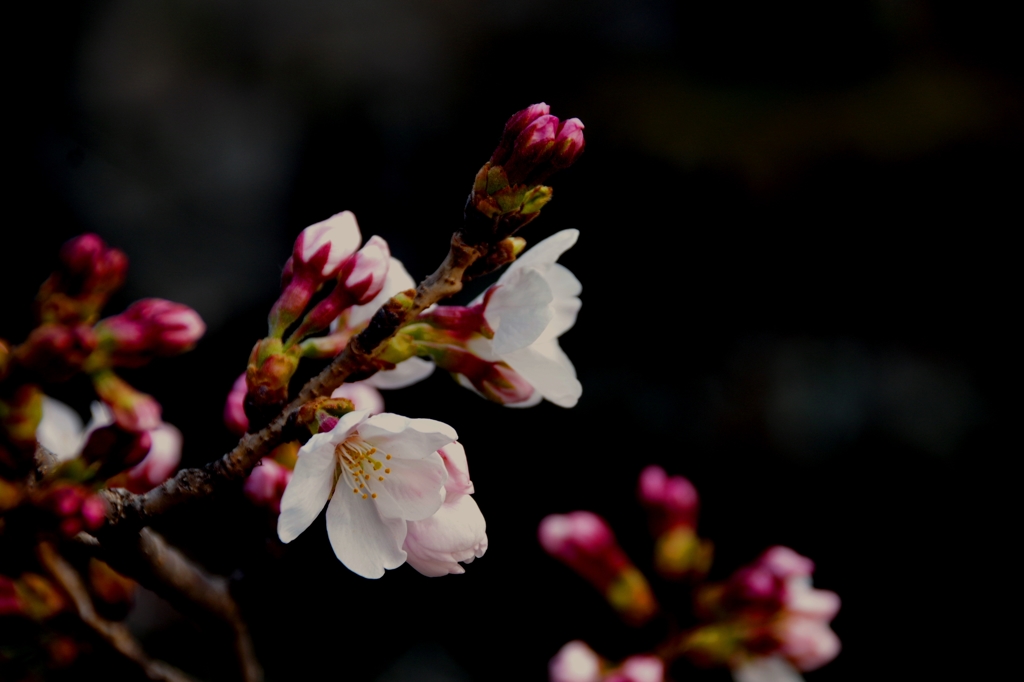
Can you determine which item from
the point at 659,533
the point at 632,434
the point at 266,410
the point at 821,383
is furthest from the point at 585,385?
the point at 266,410

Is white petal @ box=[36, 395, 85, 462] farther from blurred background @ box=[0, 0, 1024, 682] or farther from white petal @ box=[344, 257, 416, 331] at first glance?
blurred background @ box=[0, 0, 1024, 682]

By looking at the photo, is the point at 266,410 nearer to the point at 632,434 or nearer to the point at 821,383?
the point at 632,434

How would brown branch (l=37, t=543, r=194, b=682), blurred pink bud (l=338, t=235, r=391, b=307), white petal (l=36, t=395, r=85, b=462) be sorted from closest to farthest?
1. blurred pink bud (l=338, t=235, r=391, b=307)
2. brown branch (l=37, t=543, r=194, b=682)
3. white petal (l=36, t=395, r=85, b=462)

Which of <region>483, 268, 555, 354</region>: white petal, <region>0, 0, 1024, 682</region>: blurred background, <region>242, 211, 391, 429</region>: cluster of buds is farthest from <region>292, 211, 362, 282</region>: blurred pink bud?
<region>0, 0, 1024, 682</region>: blurred background

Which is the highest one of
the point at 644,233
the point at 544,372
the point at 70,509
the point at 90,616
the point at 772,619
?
the point at 644,233

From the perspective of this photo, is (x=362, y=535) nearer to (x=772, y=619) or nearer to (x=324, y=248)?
(x=324, y=248)

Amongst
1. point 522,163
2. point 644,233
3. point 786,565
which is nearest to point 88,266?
point 522,163

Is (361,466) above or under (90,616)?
above
